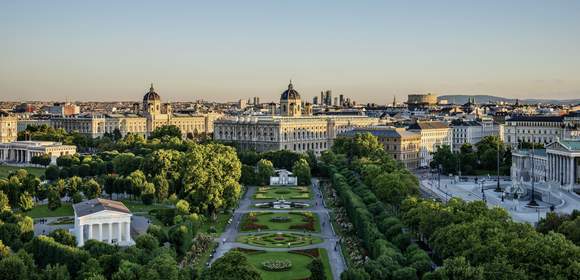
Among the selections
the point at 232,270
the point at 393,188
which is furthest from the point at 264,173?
the point at 232,270

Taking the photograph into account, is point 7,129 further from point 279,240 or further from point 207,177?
point 279,240

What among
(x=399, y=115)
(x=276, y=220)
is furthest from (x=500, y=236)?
(x=399, y=115)

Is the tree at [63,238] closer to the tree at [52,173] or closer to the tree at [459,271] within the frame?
the tree at [459,271]

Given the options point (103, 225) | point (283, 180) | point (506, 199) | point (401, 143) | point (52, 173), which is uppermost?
point (401, 143)

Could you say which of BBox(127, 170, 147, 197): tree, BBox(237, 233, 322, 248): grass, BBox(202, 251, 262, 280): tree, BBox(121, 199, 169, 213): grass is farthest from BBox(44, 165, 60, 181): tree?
BBox(202, 251, 262, 280): tree

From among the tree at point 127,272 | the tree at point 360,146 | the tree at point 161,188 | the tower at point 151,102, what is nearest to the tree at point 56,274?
the tree at point 127,272
